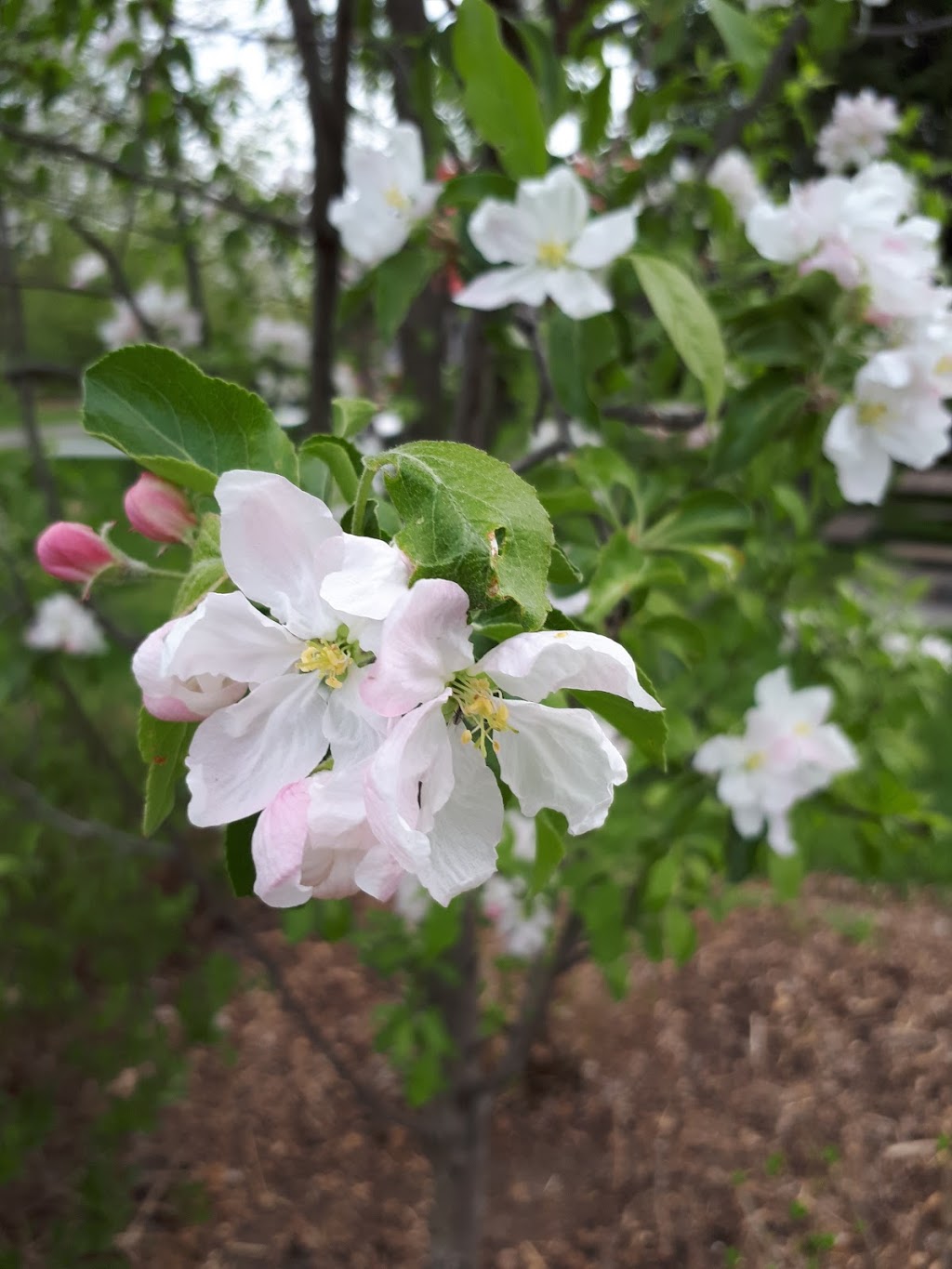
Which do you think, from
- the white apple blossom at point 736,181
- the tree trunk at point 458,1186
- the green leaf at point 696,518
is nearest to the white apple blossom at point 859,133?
the white apple blossom at point 736,181

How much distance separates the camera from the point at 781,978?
11.6 feet

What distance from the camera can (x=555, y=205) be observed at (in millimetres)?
1139

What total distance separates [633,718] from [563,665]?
9 cm

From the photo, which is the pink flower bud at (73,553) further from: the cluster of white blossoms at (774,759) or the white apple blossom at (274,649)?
the cluster of white blossoms at (774,759)

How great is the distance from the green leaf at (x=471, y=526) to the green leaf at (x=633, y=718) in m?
0.10

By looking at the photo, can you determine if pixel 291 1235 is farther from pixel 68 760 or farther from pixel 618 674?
pixel 618 674

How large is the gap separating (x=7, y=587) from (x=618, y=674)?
8.79ft

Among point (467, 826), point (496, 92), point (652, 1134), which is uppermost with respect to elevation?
point (496, 92)

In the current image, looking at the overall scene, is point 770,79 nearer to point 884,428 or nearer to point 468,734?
point 884,428

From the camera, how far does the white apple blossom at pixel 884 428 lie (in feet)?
3.67

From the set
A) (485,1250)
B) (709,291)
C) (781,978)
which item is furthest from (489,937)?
(709,291)

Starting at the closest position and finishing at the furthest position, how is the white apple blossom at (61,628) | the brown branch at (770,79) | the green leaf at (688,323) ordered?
the green leaf at (688,323)
the brown branch at (770,79)
the white apple blossom at (61,628)

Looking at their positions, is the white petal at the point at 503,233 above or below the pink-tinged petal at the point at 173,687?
above

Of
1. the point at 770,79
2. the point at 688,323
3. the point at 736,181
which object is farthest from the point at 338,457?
the point at 736,181
